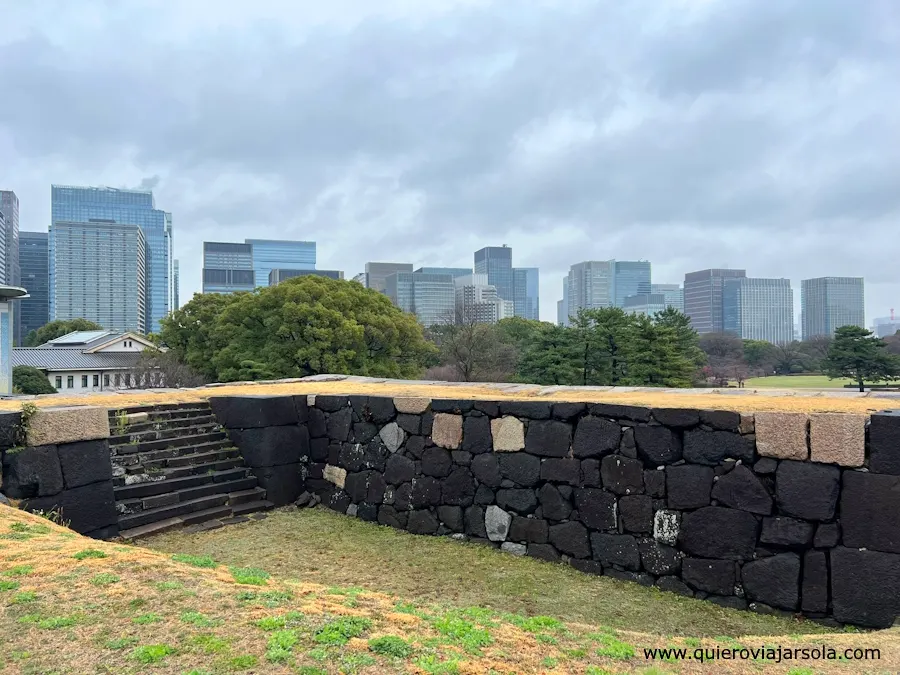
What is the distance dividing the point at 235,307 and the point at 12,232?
119m

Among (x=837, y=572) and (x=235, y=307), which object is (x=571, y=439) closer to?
(x=837, y=572)

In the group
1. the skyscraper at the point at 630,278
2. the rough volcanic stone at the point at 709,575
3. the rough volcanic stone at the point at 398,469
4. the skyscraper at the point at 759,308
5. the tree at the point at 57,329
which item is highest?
the skyscraper at the point at 630,278

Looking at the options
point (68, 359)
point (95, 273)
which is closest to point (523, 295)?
point (95, 273)

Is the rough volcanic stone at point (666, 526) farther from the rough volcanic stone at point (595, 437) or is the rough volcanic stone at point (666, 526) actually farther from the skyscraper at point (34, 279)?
the skyscraper at point (34, 279)

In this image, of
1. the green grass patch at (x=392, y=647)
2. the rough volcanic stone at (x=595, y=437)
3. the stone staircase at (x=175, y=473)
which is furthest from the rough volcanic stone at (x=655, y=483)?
the stone staircase at (x=175, y=473)

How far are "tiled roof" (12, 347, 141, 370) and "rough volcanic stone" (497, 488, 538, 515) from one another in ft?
128

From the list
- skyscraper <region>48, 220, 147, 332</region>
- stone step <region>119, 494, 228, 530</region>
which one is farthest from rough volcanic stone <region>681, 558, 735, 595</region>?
skyscraper <region>48, 220, 147, 332</region>

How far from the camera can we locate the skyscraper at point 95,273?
108375mm

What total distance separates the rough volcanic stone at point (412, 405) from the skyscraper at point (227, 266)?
13519 centimetres

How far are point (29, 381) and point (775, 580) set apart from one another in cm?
3776

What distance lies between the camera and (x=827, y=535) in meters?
4.56

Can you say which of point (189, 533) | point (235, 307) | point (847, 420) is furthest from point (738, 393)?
point (235, 307)

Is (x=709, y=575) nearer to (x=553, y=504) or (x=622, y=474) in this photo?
(x=622, y=474)

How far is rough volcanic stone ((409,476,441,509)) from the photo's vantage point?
7027mm
